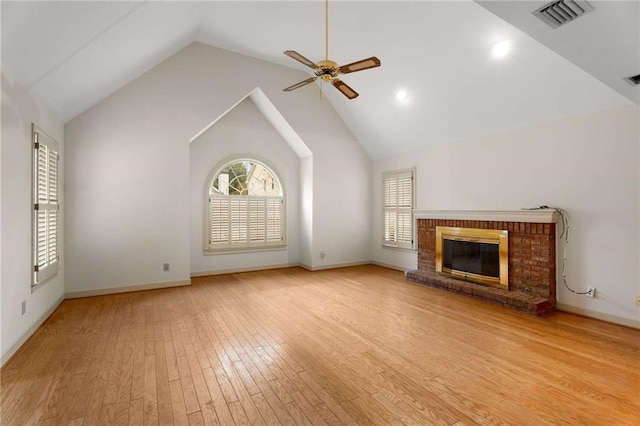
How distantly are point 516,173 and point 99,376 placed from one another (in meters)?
5.33

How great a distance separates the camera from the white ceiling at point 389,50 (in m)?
2.32

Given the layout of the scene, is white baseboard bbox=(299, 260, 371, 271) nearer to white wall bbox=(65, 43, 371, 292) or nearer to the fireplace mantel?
the fireplace mantel

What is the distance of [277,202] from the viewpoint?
658 cm

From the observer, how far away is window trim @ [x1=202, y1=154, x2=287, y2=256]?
230 inches

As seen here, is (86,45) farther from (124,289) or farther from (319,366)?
(319,366)

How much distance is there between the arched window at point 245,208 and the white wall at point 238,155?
5.8 inches

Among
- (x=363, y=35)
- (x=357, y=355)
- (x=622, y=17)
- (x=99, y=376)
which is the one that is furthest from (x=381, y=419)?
(x=363, y=35)

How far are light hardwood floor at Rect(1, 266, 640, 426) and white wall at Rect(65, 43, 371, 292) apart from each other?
2.57 feet

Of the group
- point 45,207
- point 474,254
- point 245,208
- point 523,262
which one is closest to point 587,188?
point 523,262

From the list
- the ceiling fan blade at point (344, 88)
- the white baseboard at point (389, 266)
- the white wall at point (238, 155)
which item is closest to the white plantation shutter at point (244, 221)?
the white wall at point (238, 155)

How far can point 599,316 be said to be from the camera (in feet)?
11.7

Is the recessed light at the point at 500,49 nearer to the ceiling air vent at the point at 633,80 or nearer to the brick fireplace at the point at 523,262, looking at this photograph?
the ceiling air vent at the point at 633,80

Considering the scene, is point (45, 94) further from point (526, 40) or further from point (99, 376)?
point (526, 40)

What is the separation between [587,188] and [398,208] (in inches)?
125
